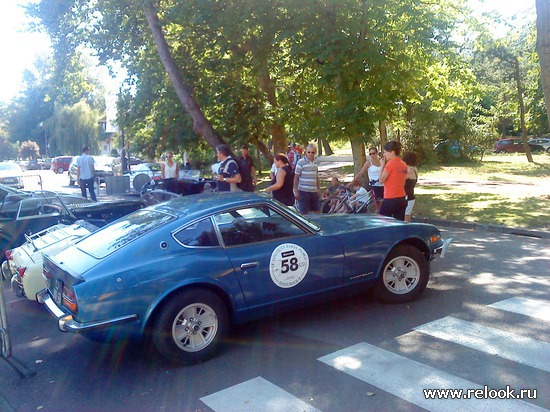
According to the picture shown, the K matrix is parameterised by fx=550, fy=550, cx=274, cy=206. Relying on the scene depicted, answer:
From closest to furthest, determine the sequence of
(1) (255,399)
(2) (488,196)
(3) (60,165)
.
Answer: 1. (1) (255,399)
2. (2) (488,196)
3. (3) (60,165)

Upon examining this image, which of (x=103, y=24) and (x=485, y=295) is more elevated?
(x=103, y=24)

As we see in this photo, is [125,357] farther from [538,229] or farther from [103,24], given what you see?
[103,24]

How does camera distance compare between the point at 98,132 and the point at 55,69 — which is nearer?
the point at 55,69

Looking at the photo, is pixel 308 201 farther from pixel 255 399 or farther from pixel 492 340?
pixel 255 399

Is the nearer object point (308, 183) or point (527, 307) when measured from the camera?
point (527, 307)

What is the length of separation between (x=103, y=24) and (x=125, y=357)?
54.6 ft

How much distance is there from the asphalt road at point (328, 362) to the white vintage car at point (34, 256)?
0.50m

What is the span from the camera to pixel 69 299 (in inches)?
188

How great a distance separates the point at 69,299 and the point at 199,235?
1.27 metres

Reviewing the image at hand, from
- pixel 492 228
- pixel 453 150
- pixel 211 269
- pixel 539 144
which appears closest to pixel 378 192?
pixel 492 228

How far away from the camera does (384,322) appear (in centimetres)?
573

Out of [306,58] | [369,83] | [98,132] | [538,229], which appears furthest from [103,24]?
[98,132]

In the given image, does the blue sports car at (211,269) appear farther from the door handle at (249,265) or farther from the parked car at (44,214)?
the parked car at (44,214)

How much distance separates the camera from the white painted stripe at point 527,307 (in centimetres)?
582
